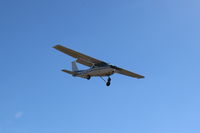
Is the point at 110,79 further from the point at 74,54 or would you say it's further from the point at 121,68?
the point at 74,54

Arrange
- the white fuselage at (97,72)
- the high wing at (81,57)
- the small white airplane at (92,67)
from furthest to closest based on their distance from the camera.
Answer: the high wing at (81,57) < the small white airplane at (92,67) < the white fuselage at (97,72)

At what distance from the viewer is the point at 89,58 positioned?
128 feet

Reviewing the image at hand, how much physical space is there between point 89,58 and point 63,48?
10.6 feet

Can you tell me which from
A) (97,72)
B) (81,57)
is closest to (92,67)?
(97,72)

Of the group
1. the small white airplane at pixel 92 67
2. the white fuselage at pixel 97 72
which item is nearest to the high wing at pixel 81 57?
the small white airplane at pixel 92 67

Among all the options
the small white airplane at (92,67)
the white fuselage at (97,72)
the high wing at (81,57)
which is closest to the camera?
the white fuselage at (97,72)

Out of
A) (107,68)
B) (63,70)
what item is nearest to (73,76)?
(63,70)

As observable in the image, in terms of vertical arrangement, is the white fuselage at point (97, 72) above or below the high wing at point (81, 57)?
below

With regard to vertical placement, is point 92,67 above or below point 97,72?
above

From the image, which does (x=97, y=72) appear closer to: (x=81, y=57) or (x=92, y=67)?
(x=92, y=67)

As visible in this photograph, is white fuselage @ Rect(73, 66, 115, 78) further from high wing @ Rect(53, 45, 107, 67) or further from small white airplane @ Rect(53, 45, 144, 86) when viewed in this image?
high wing @ Rect(53, 45, 107, 67)

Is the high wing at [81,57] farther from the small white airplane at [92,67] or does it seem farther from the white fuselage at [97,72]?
the white fuselage at [97,72]

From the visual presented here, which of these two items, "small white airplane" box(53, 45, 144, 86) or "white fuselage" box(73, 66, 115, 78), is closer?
"white fuselage" box(73, 66, 115, 78)

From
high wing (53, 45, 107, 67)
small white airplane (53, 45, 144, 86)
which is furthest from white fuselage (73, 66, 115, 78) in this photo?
high wing (53, 45, 107, 67)
